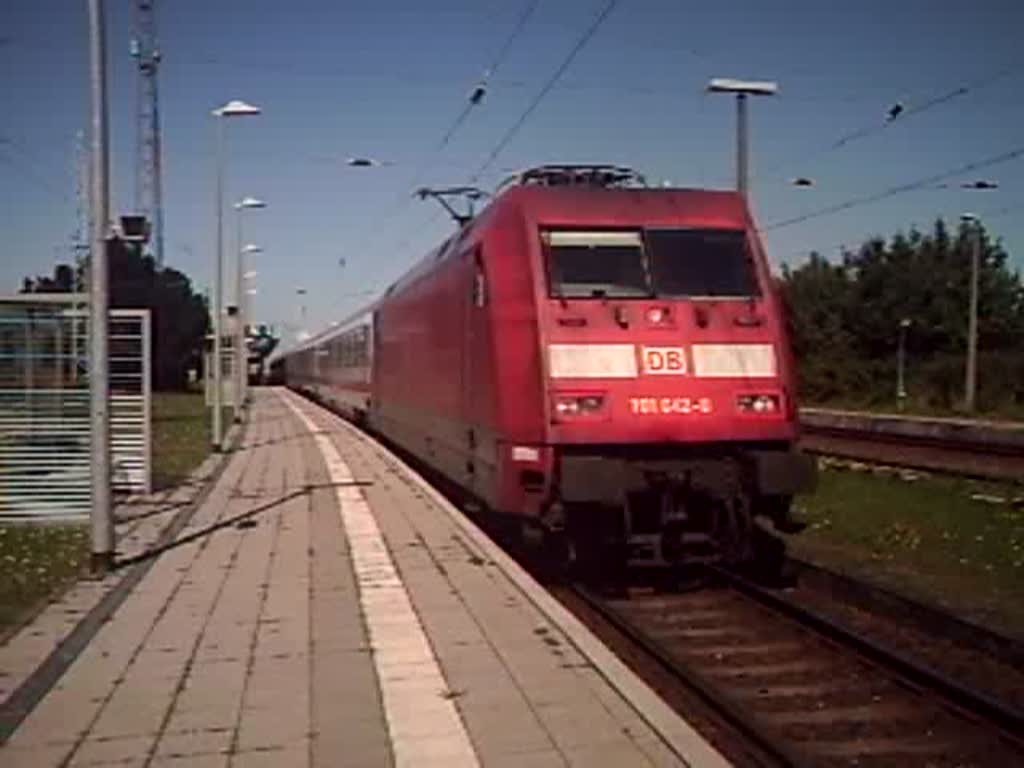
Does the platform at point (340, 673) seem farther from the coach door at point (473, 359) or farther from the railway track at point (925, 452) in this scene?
the railway track at point (925, 452)

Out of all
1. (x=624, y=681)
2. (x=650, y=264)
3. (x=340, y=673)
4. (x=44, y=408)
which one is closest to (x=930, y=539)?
(x=650, y=264)

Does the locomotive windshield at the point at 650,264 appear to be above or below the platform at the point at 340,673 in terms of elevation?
Answer: above

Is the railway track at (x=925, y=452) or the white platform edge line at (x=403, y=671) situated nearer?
the white platform edge line at (x=403, y=671)

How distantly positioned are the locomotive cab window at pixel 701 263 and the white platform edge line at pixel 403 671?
10.7 feet

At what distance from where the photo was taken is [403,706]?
639 centimetres

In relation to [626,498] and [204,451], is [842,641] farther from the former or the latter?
[204,451]

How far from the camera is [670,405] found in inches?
389

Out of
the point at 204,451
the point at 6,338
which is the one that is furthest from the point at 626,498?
the point at 204,451

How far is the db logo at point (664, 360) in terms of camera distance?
394 inches

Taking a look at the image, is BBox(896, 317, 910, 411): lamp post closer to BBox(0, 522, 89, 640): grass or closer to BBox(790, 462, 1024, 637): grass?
BBox(790, 462, 1024, 637): grass

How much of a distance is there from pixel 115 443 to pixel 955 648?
11426mm

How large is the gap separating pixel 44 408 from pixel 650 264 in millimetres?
7609

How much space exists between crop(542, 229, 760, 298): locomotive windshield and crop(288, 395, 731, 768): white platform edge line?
2353mm

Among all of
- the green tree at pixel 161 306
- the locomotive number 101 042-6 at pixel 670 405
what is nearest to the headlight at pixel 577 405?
the locomotive number 101 042-6 at pixel 670 405
